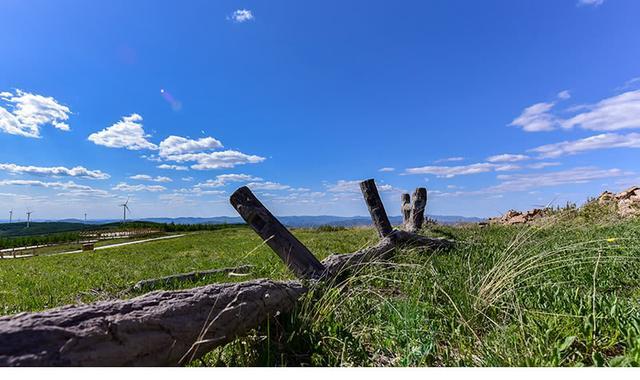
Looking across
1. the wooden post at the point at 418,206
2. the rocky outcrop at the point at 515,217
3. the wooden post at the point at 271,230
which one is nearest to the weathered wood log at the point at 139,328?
the wooden post at the point at 271,230

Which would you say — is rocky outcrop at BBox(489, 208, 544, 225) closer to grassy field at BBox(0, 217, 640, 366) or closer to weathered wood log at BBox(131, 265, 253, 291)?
grassy field at BBox(0, 217, 640, 366)

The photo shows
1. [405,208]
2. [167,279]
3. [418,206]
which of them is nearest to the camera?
[167,279]

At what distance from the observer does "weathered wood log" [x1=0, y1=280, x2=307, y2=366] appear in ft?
6.46

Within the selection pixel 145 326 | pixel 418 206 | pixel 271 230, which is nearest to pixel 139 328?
pixel 145 326

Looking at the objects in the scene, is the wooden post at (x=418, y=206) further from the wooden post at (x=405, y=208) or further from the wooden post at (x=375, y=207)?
the wooden post at (x=375, y=207)

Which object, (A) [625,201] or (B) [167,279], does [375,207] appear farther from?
(A) [625,201]

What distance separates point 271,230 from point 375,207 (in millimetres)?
4879

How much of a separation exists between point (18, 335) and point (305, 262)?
12.9 feet

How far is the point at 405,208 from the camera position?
53.1ft

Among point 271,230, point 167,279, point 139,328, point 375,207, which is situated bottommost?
point 167,279

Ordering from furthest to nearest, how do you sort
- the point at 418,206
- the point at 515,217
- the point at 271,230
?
the point at 515,217
the point at 418,206
the point at 271,230

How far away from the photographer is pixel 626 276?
4.75m

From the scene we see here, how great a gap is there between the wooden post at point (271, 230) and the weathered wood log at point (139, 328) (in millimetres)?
1913
